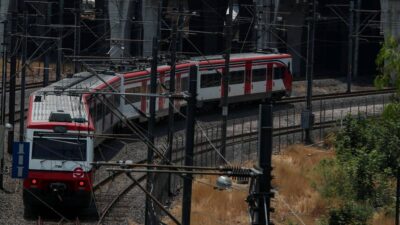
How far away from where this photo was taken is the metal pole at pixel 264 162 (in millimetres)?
12438

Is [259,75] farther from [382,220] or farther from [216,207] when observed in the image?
[382,220]

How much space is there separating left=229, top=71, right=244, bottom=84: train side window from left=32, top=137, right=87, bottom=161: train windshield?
18.0 metres

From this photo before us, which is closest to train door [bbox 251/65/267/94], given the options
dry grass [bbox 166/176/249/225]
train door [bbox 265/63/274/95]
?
train door [bbox 265/63/274/95]

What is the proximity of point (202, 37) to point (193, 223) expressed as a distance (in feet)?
152

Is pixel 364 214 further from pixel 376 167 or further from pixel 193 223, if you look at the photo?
pixel 193 223

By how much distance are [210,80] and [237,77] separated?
1.75 m

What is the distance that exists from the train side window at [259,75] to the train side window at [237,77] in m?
0.80

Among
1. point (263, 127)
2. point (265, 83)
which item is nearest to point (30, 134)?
point (263, 127)

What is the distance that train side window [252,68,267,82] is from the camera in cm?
4288

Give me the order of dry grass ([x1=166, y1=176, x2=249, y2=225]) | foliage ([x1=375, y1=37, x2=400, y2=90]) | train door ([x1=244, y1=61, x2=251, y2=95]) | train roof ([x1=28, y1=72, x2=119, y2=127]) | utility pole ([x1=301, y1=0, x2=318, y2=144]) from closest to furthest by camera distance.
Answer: foliage ([x1=375, y1=37, x2=400, y2=90]) < dry grass ([x1=166, y1=176, x2=249, y2=225]) < train roof ([x1=28, y1=72, x2=119, y2=127]) < utility pole ([x1=301, y1=0, x2=318, y2=144]) < train door ([x1=244, y1=61, x2=251, y2=95])

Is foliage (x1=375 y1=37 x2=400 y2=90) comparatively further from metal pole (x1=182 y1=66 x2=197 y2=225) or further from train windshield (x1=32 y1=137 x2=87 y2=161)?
train windshield (x1=32 y1=137 x2=87 y2=161)

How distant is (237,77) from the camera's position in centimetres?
4200

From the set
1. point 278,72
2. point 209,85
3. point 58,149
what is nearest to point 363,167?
point 58,149

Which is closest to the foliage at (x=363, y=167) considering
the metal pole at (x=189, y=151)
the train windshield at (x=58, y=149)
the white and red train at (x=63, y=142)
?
the metal pole at (x=189, y=151)
